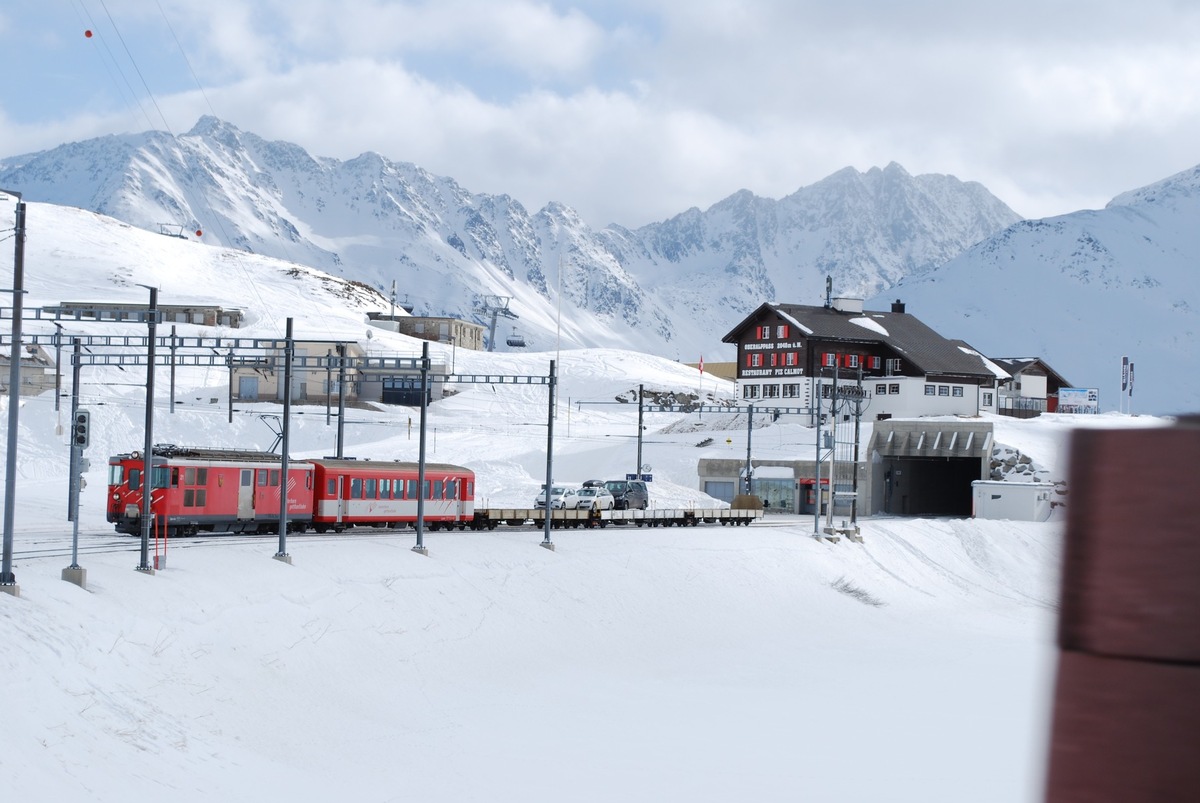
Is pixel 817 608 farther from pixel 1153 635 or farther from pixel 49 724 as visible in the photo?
pixel 1153 635

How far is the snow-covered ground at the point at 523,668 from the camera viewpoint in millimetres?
25781

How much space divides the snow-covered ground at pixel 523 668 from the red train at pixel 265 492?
1.84 m

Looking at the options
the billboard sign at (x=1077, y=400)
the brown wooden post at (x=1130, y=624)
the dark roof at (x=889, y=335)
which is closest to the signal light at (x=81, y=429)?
the brown wooden post at (x=1130, y=624)

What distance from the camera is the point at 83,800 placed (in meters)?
21.8

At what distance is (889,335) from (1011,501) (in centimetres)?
2942

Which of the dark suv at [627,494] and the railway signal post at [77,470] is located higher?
the railway signal post at [77,470]

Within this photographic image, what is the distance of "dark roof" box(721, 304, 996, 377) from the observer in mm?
101812

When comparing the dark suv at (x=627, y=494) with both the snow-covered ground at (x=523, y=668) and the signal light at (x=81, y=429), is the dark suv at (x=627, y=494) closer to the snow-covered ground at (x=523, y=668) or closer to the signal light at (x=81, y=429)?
the snow-covered ground at (x=523, y=668)

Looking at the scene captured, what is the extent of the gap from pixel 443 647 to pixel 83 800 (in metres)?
16.5

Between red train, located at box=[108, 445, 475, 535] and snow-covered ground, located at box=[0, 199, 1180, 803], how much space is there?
184 cm

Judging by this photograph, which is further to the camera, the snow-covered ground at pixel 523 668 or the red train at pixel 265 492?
the red train at pixel 265 492

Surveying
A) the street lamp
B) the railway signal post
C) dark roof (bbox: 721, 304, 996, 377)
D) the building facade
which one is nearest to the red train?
the railway signal post

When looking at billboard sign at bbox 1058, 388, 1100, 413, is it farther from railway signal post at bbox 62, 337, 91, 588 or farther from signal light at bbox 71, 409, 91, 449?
signal light at bbox 71, 409, 91, 449

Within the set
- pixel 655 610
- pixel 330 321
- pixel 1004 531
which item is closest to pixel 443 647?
pixel 655 610
